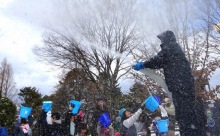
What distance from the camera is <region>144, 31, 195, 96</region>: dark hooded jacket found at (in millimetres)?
4066

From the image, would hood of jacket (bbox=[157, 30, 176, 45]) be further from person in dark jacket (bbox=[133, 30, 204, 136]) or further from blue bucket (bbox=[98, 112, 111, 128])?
blue bucket (bbox=[98, 112, 111, 128])

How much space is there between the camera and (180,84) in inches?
160

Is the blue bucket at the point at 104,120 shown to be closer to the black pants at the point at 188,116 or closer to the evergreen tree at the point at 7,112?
the black pants at the point at 188,116

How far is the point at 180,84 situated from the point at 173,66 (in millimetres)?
246

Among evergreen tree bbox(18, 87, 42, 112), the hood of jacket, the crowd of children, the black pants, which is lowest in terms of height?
the black pants

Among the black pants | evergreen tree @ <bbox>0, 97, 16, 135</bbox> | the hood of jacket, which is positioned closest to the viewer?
the black pants

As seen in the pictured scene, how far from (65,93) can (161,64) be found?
812 inches

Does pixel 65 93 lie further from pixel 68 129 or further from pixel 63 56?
pixel 68 129

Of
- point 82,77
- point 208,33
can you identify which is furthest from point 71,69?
point 208,33

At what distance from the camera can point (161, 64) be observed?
4.26m

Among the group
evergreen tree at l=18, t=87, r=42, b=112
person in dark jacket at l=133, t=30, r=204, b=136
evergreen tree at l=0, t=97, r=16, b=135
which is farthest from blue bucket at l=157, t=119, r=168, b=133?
evergreen tree at l=18, t=87, r=42, b=112

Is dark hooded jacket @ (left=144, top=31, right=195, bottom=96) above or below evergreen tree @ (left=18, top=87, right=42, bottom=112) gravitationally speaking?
below

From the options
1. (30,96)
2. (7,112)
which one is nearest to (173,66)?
(7,112)

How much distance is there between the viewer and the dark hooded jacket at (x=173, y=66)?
13.3 ft
